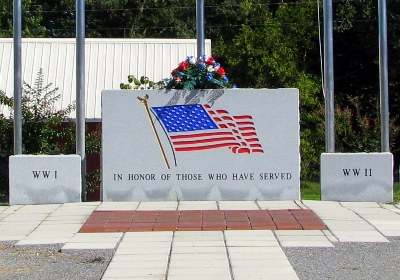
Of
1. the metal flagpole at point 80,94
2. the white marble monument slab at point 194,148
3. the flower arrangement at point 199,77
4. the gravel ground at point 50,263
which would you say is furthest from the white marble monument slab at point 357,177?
the gravel ground at point 50,263

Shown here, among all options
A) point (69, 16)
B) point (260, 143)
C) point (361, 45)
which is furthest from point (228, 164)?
point (69, 16)

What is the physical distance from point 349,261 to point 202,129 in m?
Answer: 5.96

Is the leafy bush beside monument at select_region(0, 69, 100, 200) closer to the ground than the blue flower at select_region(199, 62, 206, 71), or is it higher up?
closer to the ground

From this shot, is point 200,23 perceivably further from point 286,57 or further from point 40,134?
point 286,57

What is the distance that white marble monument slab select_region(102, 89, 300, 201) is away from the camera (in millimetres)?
15391

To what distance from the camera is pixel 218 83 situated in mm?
15602

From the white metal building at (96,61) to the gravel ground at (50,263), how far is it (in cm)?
1557

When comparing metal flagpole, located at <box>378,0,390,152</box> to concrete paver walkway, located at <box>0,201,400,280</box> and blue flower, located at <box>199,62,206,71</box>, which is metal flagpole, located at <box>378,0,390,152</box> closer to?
concrete paver walkway, located at <box>0,201,400,280</box>

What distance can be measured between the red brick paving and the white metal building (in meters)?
13.0

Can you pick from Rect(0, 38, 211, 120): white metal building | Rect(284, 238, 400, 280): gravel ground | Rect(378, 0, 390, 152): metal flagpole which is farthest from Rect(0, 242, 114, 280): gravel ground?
Rect(0, 38, 211, 120): white metal building

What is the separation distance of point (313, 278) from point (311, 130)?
21.2 m

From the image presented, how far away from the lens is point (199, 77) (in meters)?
15.6

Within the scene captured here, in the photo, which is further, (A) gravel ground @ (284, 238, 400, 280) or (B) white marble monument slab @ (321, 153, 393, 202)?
(B) white marble monument slab @ (321, 153, 393, 202)

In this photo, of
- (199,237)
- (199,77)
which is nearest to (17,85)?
(199,77)
